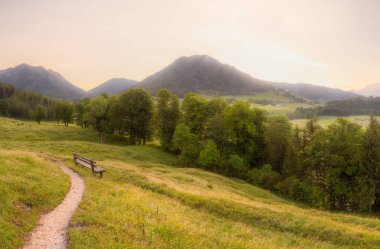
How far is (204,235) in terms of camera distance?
1376 centimetres

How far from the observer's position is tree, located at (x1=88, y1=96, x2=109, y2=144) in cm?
7681

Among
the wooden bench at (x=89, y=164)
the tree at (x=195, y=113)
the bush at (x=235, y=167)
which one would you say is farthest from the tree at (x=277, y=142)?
the wooden bench at (x=89, y=164)

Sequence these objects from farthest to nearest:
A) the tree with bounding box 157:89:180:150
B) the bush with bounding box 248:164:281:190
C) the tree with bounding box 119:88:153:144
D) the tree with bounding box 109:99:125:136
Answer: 1. the tree with bounding box 109:99:125:136
2. the tree with bounding box 119:88:153:144
3. the tree with bounding box 157:89:180:150
4. the bush with bounding box 248:164:281:190

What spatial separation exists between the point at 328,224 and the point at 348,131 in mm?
32852

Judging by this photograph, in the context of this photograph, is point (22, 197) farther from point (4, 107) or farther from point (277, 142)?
point (4, 107)

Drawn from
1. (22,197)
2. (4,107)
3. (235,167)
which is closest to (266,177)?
(235,167)

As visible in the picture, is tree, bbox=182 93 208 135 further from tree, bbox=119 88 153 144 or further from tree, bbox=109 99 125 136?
tree, bbox=109 99 125 136

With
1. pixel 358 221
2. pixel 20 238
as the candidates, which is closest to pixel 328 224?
pixel 358 221

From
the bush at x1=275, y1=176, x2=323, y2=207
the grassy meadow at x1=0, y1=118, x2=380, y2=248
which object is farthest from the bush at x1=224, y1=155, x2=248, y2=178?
the grassy meadow at x1=0, y1=118, x2=380, y2=248

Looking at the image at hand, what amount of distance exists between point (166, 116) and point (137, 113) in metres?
9.72

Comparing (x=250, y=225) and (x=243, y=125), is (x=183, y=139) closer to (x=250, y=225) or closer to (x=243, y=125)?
(x=243, y=125)

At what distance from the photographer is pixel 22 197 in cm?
1530

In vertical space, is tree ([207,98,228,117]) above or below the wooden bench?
above

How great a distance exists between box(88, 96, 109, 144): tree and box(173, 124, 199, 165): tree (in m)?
26.9
